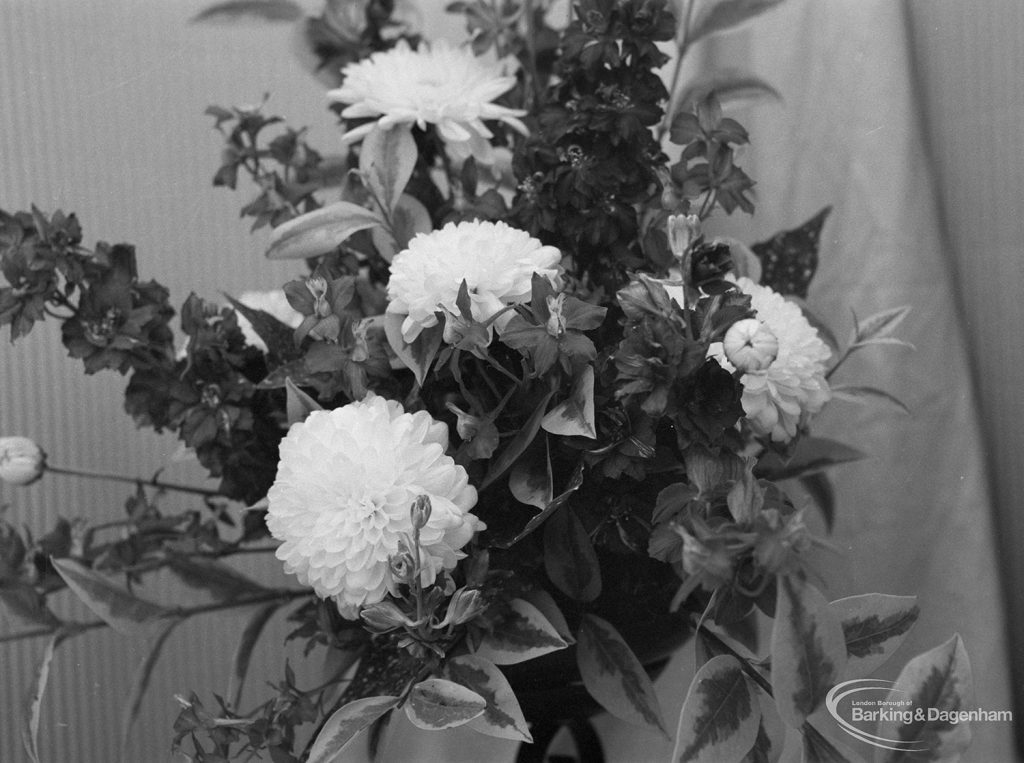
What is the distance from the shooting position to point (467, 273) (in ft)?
1.41

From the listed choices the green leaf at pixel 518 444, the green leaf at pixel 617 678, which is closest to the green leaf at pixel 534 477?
the green leaf at pixel 518 444

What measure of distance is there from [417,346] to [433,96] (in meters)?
0.19

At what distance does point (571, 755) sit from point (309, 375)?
385mm

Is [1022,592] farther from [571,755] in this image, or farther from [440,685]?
[440,685]

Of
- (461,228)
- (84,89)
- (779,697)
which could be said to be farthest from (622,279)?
(84,89)

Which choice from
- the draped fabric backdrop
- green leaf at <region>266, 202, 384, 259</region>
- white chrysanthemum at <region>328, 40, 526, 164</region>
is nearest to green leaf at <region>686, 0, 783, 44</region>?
the draped fabric backdrop

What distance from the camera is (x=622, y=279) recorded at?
1.72 ft

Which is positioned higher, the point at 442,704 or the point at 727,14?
the point at 727,14

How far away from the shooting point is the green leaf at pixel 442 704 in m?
0.40

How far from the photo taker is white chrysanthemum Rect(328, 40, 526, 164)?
1.77ft

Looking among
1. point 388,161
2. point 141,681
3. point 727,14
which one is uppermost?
point 727,14

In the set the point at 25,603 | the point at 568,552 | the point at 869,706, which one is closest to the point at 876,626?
the point at 869,706

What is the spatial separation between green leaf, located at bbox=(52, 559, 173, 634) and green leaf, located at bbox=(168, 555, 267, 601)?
0.05 metres

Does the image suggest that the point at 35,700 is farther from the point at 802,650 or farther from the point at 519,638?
the point at 802,650
